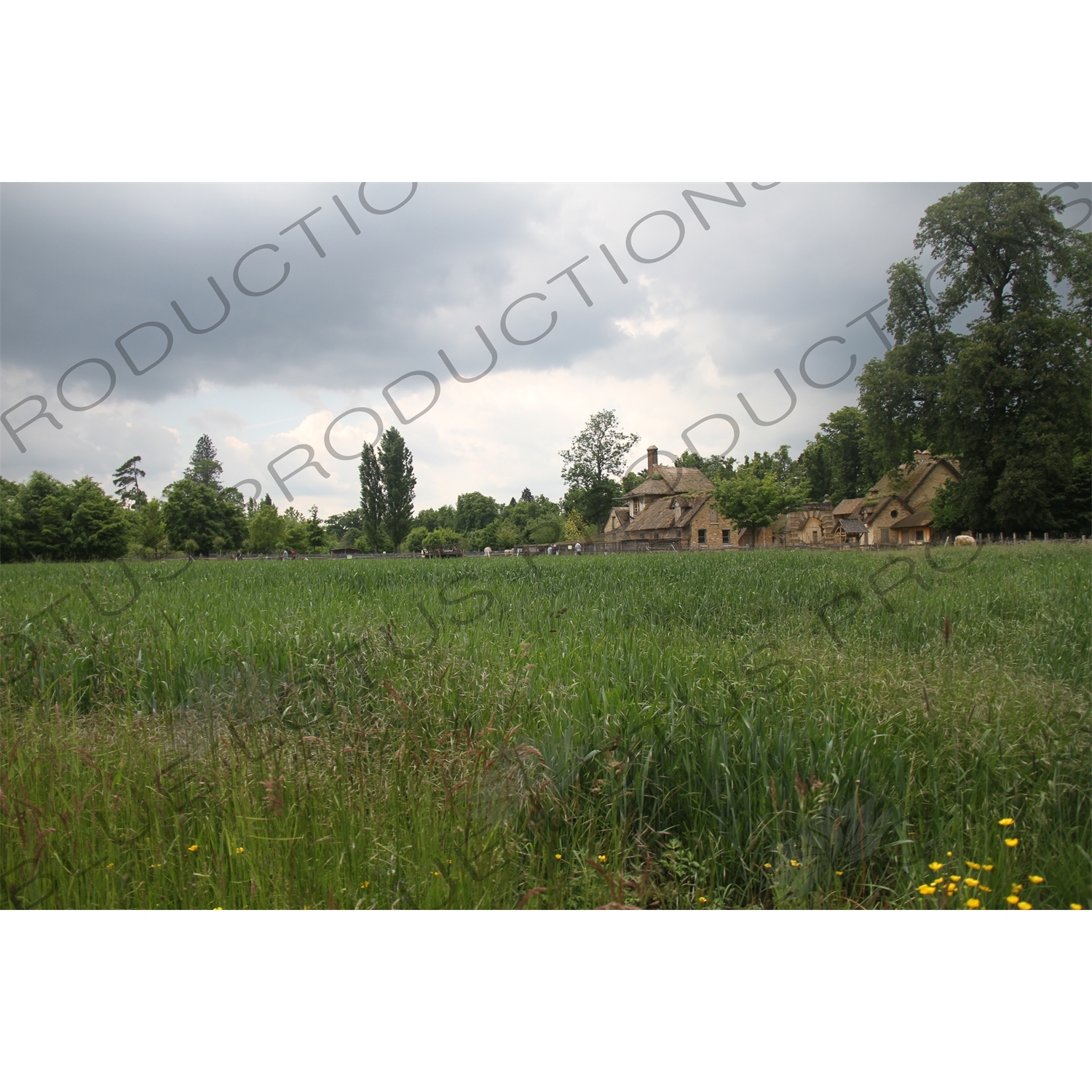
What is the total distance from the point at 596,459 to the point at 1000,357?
6079 mm

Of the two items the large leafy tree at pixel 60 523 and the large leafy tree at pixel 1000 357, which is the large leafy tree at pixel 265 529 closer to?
the large leafy tree at pixel 60 523

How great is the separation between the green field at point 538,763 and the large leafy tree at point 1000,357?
8.57ft

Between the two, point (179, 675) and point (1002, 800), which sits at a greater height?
point (179, 675)

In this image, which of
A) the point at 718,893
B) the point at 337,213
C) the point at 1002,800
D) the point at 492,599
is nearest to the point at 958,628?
the point at 1002,800

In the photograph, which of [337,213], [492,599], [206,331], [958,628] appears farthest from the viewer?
[492,599]

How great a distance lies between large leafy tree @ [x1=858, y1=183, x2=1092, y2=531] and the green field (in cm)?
261

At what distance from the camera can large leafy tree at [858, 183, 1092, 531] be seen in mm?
5246

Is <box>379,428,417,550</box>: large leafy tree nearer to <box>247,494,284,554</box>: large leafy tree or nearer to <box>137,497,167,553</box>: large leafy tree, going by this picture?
<box>247,494,284,554</box>: large leafy tree

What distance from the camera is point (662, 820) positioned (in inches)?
127

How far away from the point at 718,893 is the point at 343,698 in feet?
10.8

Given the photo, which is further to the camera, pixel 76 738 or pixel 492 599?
pixel 492 599

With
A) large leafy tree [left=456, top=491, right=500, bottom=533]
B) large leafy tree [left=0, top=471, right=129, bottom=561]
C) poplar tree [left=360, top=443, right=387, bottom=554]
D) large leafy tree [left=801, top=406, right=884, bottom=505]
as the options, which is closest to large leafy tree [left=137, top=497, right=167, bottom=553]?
large leafy tree [left=0, top=471, right=129, bottom=561]

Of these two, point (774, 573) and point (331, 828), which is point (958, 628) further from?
point (331, 828)

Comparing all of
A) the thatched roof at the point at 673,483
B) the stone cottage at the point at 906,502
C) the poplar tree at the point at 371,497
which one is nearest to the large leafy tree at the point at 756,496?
the thatched roof at the point at 673,483
